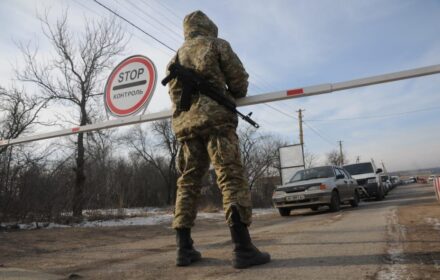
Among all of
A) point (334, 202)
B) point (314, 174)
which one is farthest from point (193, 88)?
point (314, 174)

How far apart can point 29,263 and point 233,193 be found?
2425 mm

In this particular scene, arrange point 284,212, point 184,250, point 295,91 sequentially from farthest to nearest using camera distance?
point 284,212
point 295,91
point 184,250

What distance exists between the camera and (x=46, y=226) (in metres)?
8.88

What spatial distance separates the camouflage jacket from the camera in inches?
139

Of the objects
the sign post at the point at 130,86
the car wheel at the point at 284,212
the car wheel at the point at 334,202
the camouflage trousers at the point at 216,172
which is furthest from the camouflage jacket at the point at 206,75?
the car wheel at the point at 284,212

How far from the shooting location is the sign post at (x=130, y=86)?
5.10 metres

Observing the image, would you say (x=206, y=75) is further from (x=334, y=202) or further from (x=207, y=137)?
(x=334, y=202)

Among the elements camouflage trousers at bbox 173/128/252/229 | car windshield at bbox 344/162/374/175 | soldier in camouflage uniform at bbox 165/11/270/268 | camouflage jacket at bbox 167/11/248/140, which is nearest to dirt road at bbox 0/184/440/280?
soldier in camouflage uniform at bbox 165/11/270/268

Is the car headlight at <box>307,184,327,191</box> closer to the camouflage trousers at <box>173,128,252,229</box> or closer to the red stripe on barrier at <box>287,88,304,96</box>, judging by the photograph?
the red stripe on barrier at <box>287,88,304,96</box>

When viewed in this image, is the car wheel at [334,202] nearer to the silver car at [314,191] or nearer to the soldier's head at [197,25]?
the silver car at [314,191]

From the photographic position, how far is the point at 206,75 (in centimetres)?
365

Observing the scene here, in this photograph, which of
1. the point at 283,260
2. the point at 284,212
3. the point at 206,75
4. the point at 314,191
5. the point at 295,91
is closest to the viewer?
the point at 283,260

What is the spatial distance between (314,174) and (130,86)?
30.0ft

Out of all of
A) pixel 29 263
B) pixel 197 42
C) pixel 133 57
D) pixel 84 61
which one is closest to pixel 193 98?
pixel 197 42
